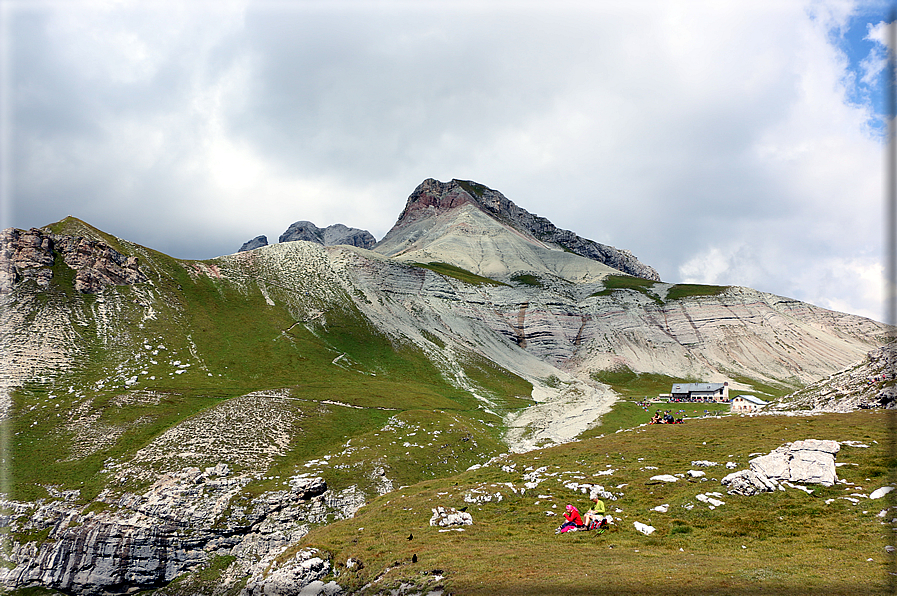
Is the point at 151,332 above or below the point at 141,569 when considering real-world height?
above

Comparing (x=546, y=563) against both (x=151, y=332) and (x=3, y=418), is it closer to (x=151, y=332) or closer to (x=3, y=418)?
(x=3, y=418)

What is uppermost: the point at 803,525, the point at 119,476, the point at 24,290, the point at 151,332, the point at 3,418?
the point at 24,290

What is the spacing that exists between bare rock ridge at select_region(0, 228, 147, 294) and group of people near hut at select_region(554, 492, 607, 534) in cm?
11752

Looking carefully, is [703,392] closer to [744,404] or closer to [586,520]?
[744,404]

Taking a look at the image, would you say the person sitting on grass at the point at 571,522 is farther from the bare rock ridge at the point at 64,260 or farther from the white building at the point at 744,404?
the bare rock ridge at the point at 64,260

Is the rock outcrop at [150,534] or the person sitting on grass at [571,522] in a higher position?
the person sitting on grass at [571,522]

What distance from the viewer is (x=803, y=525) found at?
20.9 meters

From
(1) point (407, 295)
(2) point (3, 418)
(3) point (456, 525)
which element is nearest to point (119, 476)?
(2) point (3, 418)

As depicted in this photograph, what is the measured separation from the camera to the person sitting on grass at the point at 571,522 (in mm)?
24797

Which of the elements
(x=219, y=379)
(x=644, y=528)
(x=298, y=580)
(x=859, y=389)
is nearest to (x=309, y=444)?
(x=219, y=379)

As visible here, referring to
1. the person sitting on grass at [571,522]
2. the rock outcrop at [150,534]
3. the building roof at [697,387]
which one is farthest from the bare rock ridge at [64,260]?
the building roof at [697,387]

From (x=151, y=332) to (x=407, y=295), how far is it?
95.2 m

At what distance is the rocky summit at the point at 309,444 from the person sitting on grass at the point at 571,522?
173 centimetres

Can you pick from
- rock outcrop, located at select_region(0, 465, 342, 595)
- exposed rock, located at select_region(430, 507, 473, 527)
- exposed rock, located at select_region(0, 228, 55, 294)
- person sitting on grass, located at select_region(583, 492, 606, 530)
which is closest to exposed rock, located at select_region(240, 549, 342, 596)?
exposed rock, located at select_region(430, 507, 473, 527)
